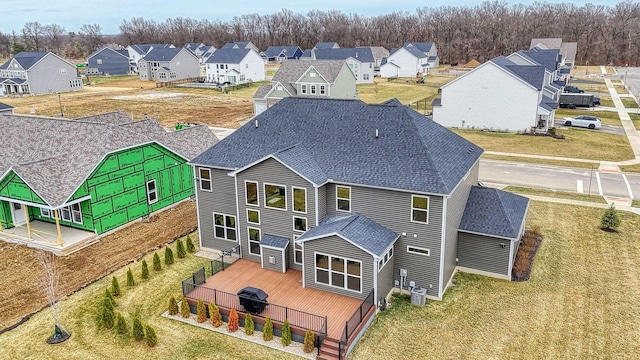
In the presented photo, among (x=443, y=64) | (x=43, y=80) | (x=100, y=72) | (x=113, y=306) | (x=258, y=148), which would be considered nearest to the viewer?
(x=113, y=306)

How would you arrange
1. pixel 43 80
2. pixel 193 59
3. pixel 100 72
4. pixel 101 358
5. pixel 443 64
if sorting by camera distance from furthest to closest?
pixel 443 64 → pixel 100 72 → pixel 193 59 → pixel 43 80 → pixel 101 358

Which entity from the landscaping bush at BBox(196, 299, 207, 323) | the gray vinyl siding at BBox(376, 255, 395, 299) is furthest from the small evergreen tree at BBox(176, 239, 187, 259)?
the gray vinyl siding at BBox(376, 255, 395, 299)

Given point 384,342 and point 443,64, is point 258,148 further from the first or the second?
point 443,64

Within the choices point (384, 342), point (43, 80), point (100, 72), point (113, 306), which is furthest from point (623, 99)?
point (100, 72)

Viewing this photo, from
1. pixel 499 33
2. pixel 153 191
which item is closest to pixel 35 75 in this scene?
pixel 153 191

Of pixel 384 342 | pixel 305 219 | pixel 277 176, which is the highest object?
pixel 277 176

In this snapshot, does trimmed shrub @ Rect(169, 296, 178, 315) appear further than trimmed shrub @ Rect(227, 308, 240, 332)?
Yes

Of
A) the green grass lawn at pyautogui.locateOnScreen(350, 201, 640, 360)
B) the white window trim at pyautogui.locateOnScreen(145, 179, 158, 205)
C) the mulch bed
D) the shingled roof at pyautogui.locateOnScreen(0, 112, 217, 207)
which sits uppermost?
the shingled roof at pyautogui.locateOnScreen(0, 112, 217, 207)

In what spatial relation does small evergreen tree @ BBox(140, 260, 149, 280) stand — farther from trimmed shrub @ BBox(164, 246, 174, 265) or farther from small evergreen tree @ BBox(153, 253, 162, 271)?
trimmed shrub @ BBox(164, 246, 174, 265)
